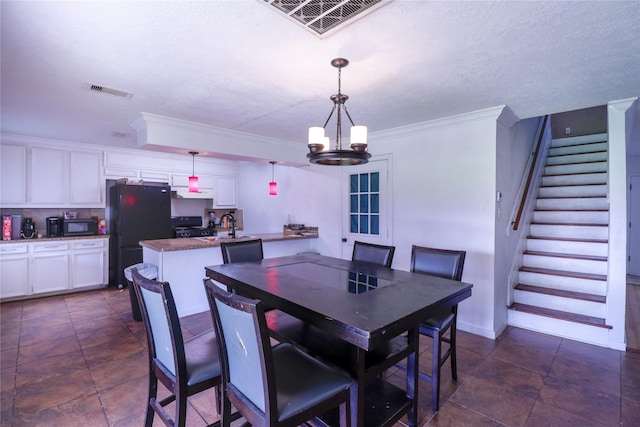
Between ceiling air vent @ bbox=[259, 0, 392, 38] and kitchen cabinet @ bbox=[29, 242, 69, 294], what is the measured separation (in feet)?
16.3

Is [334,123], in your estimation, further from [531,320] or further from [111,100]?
[531,320]

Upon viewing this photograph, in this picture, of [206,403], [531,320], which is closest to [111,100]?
[206,403]

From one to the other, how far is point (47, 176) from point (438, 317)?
5653 mm

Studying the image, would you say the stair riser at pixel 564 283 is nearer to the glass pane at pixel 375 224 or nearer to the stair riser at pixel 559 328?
the stair riser at pixel 559 328

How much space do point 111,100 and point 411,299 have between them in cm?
317

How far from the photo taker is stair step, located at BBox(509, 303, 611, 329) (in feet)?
10.3

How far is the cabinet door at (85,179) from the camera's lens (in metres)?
4.86

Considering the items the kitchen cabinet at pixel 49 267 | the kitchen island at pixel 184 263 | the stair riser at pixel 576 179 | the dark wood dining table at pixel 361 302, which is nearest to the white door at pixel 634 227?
the stair riser at pixel 576 179

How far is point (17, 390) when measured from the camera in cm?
229

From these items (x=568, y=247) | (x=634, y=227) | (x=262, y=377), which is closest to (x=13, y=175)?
(x=262, y=377)

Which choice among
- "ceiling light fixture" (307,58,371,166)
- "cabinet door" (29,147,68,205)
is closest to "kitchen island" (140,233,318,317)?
"cabinet door" (29,147,68,205)

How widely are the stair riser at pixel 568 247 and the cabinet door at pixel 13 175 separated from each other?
715cm

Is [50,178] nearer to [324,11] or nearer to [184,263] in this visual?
[184,263]

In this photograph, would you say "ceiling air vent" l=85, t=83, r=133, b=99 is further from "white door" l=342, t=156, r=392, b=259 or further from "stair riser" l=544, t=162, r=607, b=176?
"stair riser" l=544, t=162, r=607, b=176
